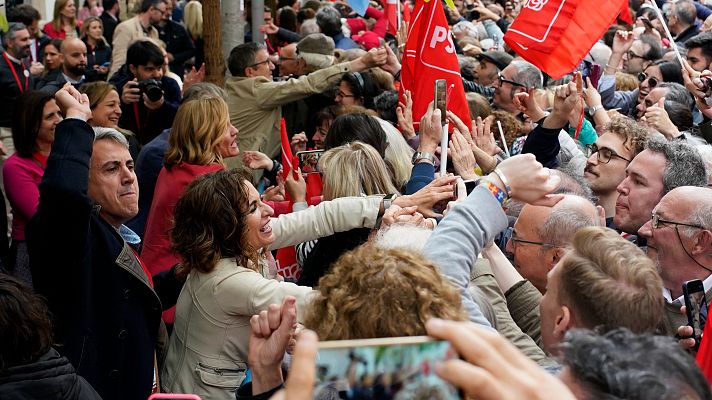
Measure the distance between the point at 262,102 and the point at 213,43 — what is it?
5.83ft

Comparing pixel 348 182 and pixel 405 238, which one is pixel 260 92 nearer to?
pixel 348 182

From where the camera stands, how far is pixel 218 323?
3303 mm

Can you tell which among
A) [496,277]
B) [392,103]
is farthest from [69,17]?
[496,277]

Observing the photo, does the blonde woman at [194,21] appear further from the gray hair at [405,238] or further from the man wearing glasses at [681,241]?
the gray hair at [405,238]

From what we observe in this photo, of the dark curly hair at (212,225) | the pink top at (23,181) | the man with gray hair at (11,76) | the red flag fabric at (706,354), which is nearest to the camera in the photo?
the red flag fabric at (706,354)

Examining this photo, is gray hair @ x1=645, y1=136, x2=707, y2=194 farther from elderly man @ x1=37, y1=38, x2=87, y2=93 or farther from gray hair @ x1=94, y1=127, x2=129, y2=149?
elderly man @ x1=37, y1=38, x2=87, y2=93

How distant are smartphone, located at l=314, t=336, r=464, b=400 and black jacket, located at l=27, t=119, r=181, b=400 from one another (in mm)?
1929

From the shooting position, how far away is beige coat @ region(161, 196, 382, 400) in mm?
3230

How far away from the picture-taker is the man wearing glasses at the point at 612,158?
4.93 meters

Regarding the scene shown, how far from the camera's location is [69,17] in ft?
41.9

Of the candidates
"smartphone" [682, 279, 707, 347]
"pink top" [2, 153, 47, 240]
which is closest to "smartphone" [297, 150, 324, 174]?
"pink top" [2, 153, 47, 240]

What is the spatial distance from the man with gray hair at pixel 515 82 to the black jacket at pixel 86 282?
182 inches

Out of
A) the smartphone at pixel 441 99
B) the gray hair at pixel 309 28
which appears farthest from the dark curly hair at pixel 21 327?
the gray hair at pixel 309 28

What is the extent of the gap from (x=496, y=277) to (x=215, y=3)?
6.27m
